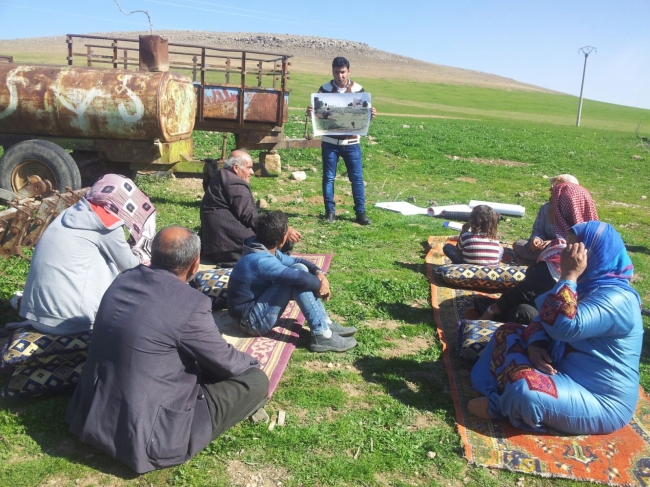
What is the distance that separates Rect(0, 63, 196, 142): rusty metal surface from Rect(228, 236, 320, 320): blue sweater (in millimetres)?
4174

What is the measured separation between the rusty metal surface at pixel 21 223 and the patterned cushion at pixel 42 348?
2.75m

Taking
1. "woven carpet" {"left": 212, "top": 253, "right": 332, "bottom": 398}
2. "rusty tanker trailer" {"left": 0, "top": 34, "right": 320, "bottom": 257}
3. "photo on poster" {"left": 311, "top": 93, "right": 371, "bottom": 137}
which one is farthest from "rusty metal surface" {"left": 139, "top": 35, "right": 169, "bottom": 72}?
"woven carpet" {"left": 212, "top": 253, "right": 332, "bottom": 398}

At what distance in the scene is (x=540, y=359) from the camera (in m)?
3.66

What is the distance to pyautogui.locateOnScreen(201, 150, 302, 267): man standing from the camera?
605 cm

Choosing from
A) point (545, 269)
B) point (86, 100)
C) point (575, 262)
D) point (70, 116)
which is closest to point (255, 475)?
point (575, 262)

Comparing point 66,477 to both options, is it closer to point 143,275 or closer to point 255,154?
point 143,275

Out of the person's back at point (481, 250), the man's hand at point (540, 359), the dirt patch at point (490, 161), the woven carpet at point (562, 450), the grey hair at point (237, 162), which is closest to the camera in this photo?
the woven carpet at point (562, 450)

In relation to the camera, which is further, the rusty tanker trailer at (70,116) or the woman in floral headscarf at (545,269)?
the rusty tanker trailer at (70,116)

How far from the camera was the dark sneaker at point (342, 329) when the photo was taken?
488 centimetres

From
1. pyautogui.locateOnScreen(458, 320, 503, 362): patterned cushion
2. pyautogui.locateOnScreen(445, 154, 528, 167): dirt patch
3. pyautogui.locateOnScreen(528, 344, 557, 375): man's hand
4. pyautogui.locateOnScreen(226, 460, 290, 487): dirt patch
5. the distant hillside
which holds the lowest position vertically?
pyautogui.locateOnScreen(226, 460, 290, 487): dirt patch

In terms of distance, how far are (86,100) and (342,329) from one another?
5.16 m

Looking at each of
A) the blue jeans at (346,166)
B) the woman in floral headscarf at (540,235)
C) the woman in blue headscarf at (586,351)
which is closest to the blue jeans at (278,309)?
the woman in blue headscarf at (586,351)

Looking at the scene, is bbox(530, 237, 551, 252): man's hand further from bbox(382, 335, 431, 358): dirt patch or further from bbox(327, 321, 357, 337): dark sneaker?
bbox(327, 321, 357, 337): dark sneaker

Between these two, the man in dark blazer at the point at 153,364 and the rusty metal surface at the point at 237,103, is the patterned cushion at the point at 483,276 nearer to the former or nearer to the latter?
the man in dark blazer at the point at 153,364
